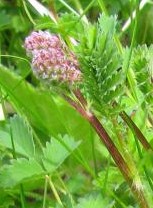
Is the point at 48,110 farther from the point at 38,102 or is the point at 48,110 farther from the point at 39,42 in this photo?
the point at 39,42

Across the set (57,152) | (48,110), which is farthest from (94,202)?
(48,110)

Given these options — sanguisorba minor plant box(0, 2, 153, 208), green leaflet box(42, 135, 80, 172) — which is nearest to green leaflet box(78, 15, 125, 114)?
sanguisorba minor plant box(0, 2, 153, 208)

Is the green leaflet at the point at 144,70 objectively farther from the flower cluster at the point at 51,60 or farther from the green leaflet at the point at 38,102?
the green leaflet at the point at 38,102

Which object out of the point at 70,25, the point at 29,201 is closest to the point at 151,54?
the point at 70,25

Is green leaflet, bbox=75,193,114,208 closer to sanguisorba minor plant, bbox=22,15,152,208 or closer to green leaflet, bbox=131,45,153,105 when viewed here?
sanguisorba minor plant, bbox=22,15,152,208

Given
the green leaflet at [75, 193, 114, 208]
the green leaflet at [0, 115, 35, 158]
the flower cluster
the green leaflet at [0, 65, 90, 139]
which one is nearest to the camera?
the flower cluster
